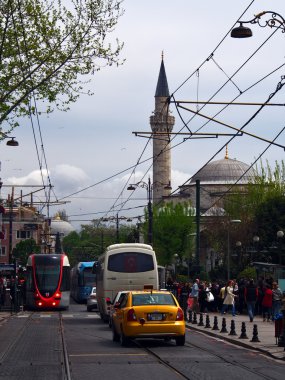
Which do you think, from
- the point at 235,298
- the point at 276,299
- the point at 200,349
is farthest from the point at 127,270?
the point at 200,349

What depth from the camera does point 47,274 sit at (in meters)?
52.2

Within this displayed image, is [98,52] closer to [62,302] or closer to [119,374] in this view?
[119,374]

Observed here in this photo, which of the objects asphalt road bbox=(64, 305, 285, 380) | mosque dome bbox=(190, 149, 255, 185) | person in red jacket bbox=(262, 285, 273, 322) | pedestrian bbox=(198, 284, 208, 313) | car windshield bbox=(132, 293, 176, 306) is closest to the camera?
asphalt road bbox=(64, 305, 285, 380)

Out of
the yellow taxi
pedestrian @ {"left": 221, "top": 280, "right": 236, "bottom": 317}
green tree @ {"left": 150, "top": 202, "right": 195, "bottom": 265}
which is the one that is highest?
green tree @ {"left": 150, "top": 202, "right": 195, "bottom": 265}

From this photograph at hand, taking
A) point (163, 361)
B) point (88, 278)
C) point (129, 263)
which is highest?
point (88, 278)

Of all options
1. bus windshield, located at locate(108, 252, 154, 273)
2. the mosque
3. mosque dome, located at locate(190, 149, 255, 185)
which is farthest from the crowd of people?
mosque dome, located at locate(190, 149, 255, 185)

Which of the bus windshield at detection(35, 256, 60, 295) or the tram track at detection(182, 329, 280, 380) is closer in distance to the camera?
the tram track at detection(182, 329, 280, 380)

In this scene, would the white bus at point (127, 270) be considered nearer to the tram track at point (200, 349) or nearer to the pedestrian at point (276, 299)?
the pedestrian at point (276, 299)

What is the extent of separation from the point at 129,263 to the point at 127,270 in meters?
0.28

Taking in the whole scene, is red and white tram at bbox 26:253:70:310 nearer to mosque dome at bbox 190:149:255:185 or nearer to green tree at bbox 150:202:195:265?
green tree at bbox 150:202:195:265

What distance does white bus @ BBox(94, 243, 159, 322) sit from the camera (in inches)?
1417

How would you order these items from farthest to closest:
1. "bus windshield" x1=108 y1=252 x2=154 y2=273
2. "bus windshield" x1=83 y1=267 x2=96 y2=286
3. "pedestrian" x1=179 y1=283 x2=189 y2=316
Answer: "bus windshield" x1=83 y1=267 x2=96 y2=286, "pedestrian" x1=179 y1=283 x2=189 y2=316, "bus windshield" x1=108 y1=252 x2=154 y2=273

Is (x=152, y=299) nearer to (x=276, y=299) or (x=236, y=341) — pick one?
(x=236, y=341)

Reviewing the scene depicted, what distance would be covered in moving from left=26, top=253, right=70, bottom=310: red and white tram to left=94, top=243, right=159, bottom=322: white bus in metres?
15.8
